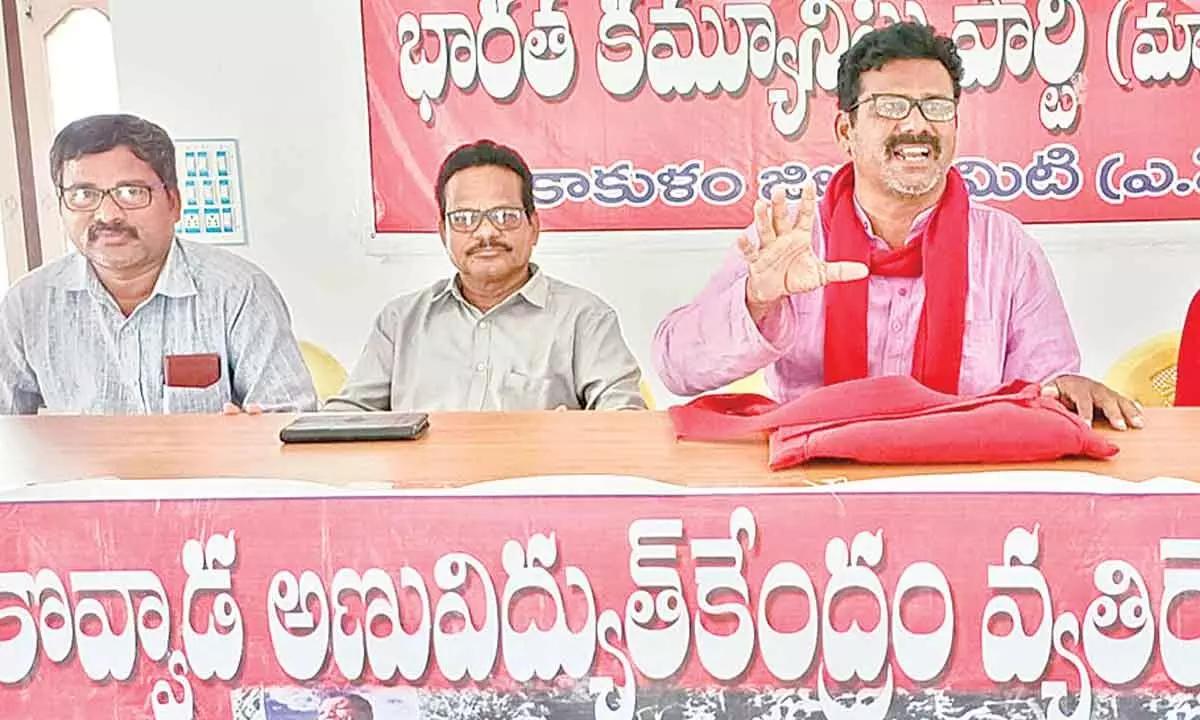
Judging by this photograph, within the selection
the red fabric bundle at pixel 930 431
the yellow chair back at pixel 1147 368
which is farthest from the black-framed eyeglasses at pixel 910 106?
the yellow chair back at pixel 1147 368

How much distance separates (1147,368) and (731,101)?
4.40 feet

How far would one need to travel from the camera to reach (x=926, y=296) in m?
2.25

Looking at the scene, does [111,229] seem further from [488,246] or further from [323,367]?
[323,367]

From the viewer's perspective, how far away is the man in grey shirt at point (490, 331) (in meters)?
2.65

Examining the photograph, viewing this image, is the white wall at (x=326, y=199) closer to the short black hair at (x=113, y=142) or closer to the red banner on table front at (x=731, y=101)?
the red banner on table front at (x=731, y=101)

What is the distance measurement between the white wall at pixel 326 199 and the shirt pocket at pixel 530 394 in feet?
3.23

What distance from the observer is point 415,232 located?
3652 millimetres

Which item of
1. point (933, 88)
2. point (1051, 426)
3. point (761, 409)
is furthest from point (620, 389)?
point (1051, 426)

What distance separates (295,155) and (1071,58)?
211cm

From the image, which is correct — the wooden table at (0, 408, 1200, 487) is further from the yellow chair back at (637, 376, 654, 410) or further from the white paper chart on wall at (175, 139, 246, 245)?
the white paper chart on wall at (175, 139, 246, 245)

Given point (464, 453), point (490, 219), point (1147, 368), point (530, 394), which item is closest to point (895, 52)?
point (490, 219)

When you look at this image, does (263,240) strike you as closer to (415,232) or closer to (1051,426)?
(415,232)

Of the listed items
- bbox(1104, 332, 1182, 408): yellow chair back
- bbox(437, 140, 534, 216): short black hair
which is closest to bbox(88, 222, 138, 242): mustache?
bbox(437, 140, 534, 216): short black hair

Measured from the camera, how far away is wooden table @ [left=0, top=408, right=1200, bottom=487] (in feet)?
4.30
